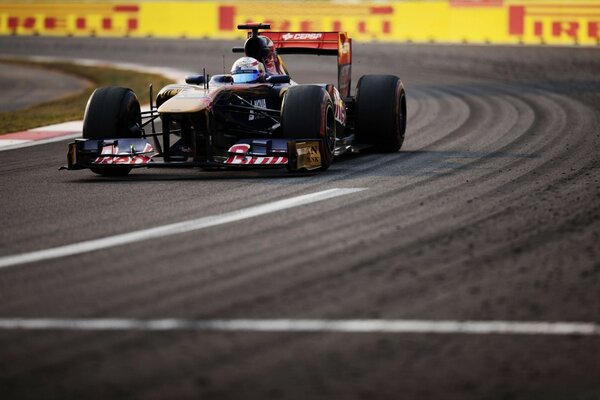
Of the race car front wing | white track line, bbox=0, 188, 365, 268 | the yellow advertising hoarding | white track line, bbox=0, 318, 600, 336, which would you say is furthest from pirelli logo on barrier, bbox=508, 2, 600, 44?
white track line, bbox=0, 318, 600, 336

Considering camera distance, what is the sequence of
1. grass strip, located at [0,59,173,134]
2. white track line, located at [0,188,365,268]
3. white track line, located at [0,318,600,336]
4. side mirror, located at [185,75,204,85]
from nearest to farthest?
white track line, located at [0,318,600,336], white track line, located at [0,188,365,268], side mirror, located at [185,75,204,85], grass strip, located at [0,59,173,134]

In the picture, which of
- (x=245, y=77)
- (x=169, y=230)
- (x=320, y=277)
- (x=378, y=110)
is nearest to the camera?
(x=320, y=277)

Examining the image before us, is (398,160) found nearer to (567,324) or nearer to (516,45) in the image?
(567,324)

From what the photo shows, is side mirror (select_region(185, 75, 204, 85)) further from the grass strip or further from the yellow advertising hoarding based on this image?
the yellow advertising hoarding

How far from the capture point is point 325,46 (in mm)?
14945

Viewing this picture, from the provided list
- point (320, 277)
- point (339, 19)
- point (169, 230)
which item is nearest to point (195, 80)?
point (169, 230)

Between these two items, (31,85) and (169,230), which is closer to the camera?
(169,230)

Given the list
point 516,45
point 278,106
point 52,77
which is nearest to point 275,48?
point 278,106

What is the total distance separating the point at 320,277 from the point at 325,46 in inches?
319

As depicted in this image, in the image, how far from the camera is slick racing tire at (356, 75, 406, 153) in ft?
47.5

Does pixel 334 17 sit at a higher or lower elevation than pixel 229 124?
higher

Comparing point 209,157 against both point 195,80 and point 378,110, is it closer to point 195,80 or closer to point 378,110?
point 195,80

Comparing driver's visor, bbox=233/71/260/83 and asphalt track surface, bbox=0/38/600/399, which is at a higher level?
driver's visor, bbox=233/71/260/83

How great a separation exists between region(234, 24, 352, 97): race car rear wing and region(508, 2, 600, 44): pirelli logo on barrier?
2520 centimetres
